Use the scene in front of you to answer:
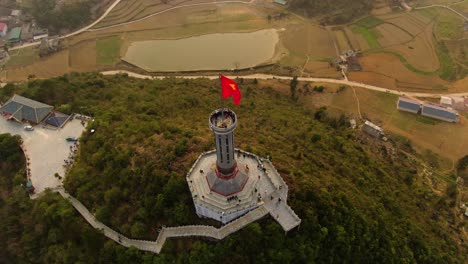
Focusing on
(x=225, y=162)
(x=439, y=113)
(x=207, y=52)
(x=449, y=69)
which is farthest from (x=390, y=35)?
(x=225, y=162)

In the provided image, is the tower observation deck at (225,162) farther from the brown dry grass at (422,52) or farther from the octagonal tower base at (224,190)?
the brown dry grass at (422,52)

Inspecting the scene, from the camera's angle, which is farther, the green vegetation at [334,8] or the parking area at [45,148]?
the green vegetation at [334,8]

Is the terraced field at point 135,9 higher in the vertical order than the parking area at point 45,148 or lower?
higher

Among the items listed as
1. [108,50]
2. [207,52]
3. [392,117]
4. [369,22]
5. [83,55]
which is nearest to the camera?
[392,117]

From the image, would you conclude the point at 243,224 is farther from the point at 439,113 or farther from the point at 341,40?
the point at 341,40

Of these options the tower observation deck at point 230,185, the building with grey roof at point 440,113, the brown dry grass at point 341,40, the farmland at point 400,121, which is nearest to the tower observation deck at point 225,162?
the tower observation deck at point 230,185
